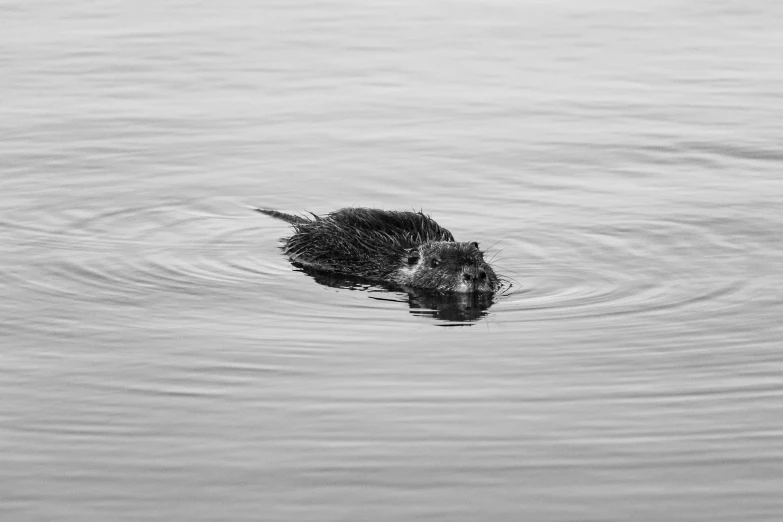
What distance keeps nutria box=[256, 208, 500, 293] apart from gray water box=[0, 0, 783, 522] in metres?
0.26

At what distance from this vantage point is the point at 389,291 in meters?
10.5

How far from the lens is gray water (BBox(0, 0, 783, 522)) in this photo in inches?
263

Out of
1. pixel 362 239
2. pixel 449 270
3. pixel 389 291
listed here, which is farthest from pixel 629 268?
pixel 362 239

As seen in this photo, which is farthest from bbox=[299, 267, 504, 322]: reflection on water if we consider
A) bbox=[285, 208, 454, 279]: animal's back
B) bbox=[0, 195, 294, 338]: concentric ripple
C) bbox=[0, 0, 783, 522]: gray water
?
bbox=[0, 195, 294, 338]: concentric ripple

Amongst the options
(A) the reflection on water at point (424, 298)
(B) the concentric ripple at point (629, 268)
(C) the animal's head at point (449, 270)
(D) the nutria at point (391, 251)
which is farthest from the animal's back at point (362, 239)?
(B) the concentric ripple at point (629, 268)

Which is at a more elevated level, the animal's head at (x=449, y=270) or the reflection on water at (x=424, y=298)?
the animal's head at (x=449, y=270)

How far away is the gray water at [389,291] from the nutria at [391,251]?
0.84 ft

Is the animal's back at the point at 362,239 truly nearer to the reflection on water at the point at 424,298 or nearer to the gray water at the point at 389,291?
the reflection on water at the point at 424,298

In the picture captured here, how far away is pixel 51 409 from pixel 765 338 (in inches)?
158

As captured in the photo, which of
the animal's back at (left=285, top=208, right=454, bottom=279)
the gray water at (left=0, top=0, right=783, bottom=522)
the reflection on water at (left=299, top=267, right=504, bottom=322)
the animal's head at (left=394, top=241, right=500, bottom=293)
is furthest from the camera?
the animal's back at (left=285, top=208, right=454, bottom=279)

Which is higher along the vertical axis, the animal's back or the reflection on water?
the animal's back

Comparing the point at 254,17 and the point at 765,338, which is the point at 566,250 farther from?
the point at 254,17

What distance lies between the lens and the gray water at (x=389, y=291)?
6.68 m

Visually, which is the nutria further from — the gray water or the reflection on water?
the gray water
